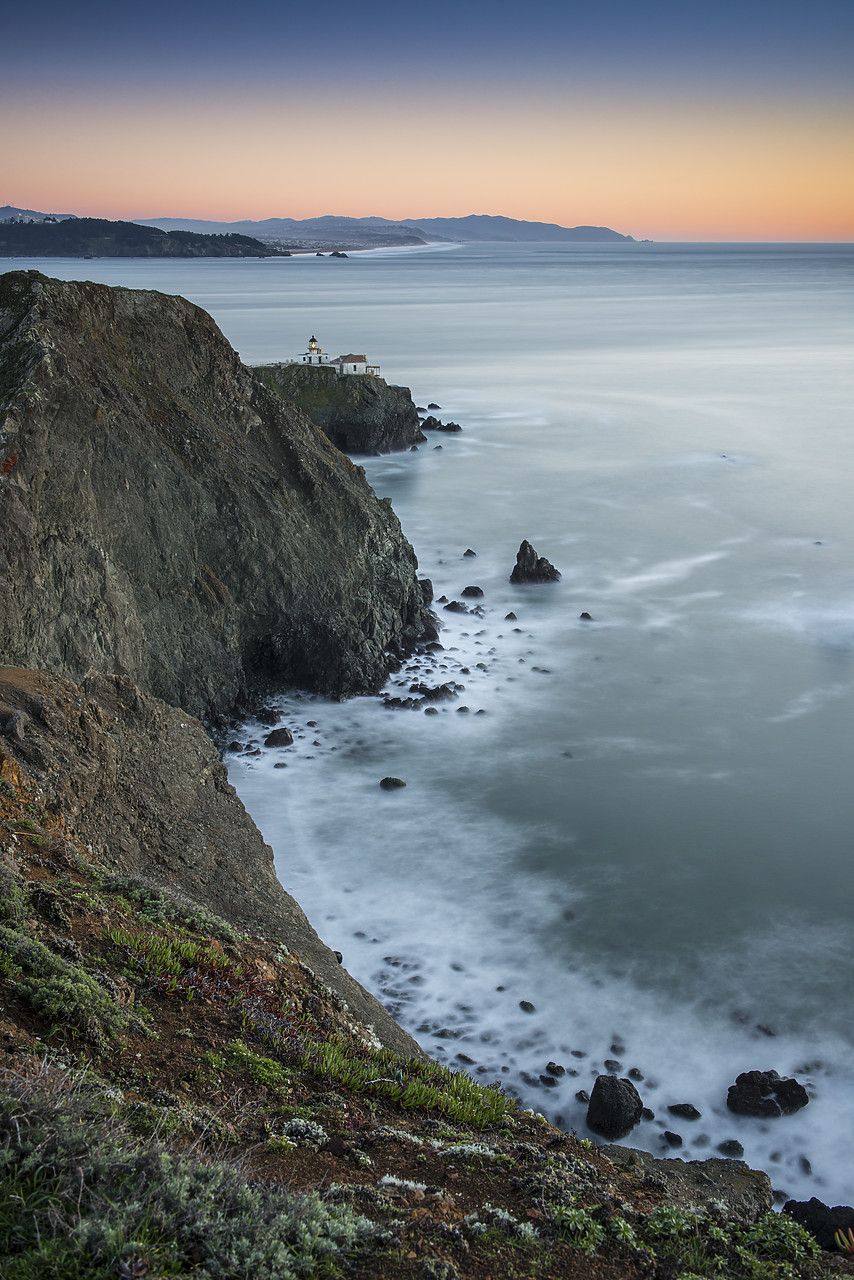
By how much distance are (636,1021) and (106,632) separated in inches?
662

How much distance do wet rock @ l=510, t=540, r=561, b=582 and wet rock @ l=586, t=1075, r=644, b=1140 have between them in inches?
1200

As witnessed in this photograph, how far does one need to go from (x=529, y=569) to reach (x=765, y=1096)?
3055cm

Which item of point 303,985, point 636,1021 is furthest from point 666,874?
point 303,985

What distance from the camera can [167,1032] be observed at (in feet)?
33.1

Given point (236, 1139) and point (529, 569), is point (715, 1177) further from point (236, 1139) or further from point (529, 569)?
point (529, 569)

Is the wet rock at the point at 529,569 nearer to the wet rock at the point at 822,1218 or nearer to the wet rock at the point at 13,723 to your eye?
the wet rock at the point at 13,723

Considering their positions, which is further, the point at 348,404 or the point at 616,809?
the point at 348,404

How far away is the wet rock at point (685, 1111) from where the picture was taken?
16.8 meters

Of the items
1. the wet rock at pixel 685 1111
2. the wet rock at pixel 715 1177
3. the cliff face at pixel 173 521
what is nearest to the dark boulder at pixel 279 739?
the cliff face at pixel 173 521

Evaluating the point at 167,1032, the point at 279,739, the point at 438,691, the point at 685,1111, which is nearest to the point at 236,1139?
the point at 167,1032

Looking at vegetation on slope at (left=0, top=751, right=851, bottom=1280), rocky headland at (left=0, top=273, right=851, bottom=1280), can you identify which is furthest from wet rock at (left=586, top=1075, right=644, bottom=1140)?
vegetation on slope at (left=0, top=751, right=851, bottom=1280)

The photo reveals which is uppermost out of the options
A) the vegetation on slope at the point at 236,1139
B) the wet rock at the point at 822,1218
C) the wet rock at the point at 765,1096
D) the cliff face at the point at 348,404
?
the cliff face at the point at 348,404

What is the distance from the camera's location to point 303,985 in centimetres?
1317

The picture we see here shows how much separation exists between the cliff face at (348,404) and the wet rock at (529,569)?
98.6ft
